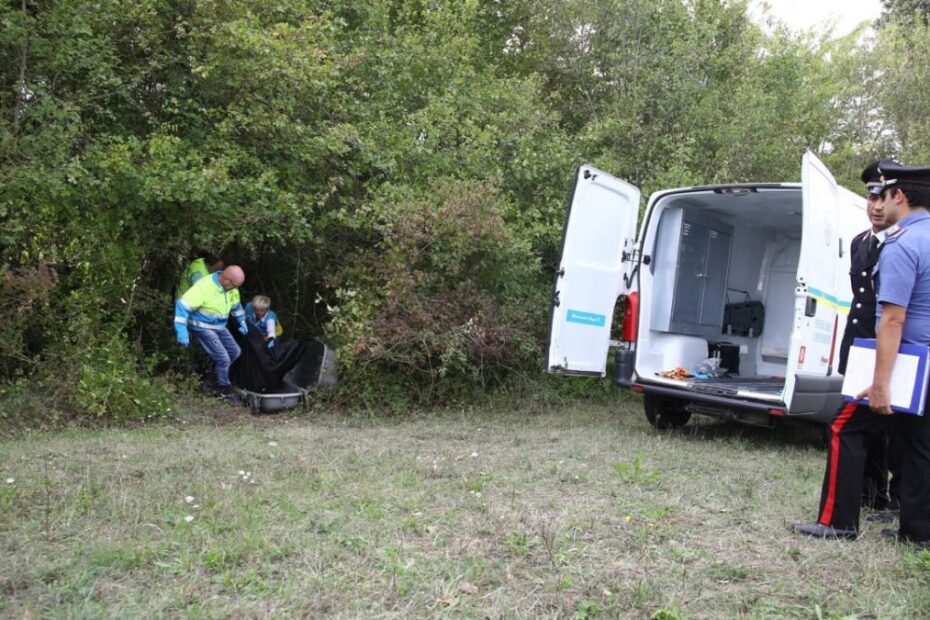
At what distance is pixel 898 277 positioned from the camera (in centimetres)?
370

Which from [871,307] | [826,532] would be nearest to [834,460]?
[826,532]

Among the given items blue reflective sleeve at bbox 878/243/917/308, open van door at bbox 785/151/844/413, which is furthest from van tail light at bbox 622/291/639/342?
blue reflective sleeve at bbox 878/243/917/308

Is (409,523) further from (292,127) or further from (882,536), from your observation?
(292,127)

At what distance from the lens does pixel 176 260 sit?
341 inches

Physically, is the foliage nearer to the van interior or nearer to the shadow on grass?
the van interior

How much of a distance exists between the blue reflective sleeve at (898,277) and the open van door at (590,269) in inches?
A: 129

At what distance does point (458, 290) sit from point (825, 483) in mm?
4917

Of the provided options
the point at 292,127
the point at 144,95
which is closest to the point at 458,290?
the point at 292,127

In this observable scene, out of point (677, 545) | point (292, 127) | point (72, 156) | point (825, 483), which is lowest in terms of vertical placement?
point (677, 545)

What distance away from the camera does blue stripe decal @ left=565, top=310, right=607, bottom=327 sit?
6.93 m

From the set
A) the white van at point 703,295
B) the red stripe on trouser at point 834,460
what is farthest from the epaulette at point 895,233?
the white van at point 703,295

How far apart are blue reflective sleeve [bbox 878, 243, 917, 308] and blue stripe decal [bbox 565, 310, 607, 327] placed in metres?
3.33

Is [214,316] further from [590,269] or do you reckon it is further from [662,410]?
[662,410]

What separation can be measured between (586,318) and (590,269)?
434mm
